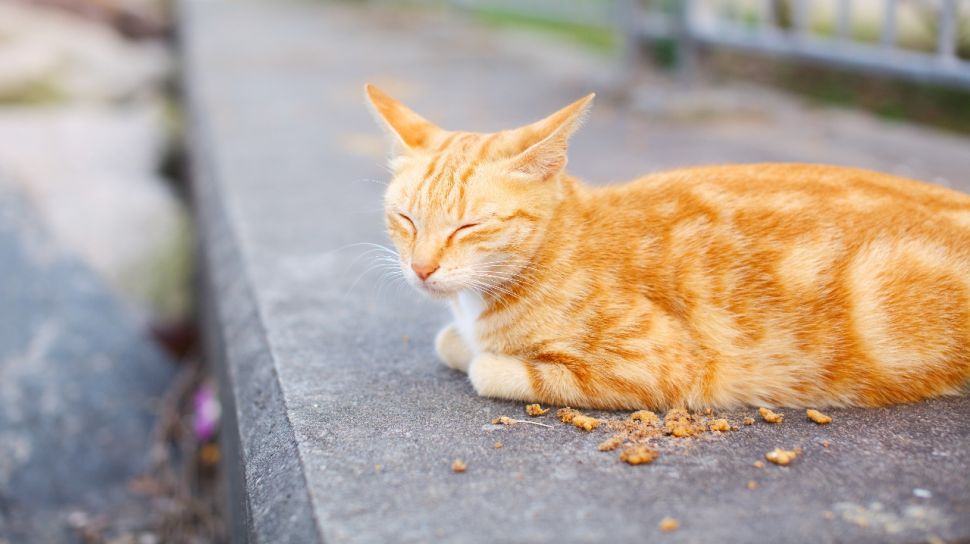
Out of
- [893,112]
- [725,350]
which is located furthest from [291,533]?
[893,112]

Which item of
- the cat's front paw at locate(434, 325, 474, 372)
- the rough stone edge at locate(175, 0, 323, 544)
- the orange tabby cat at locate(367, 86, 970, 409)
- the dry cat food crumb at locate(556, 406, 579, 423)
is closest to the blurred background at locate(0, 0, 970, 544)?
the rough stone edge at locate(175, 0, 323, 544)

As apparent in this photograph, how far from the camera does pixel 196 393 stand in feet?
13.8

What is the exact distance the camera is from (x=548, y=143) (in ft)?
6.53

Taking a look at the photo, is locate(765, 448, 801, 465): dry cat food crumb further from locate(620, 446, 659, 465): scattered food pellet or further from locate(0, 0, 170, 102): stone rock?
locate(0, 0, 170, 102): stone rock

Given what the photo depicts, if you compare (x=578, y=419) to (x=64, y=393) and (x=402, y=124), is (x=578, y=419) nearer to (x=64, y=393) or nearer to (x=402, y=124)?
(x=402, y=124)

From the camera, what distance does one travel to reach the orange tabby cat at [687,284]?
1953 mm

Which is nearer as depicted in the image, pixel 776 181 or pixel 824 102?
pixel 776 181

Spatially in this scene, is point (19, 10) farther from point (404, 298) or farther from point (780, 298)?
point (780, 298)

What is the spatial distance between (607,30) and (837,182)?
688cm

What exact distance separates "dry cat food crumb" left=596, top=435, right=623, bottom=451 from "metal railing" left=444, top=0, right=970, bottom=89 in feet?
10.4

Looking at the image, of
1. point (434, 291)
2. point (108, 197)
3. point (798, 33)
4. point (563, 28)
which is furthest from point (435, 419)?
point (563, 28)

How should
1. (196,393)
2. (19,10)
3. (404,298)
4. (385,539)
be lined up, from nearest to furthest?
1. (385,539)
2. (404,298)
3. (196,393)
4. (19,10)

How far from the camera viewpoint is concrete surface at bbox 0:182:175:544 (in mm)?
3428

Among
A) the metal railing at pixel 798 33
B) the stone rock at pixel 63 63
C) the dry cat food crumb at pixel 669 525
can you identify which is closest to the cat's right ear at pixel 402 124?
the dry cat food crumb at pixel 669 525
